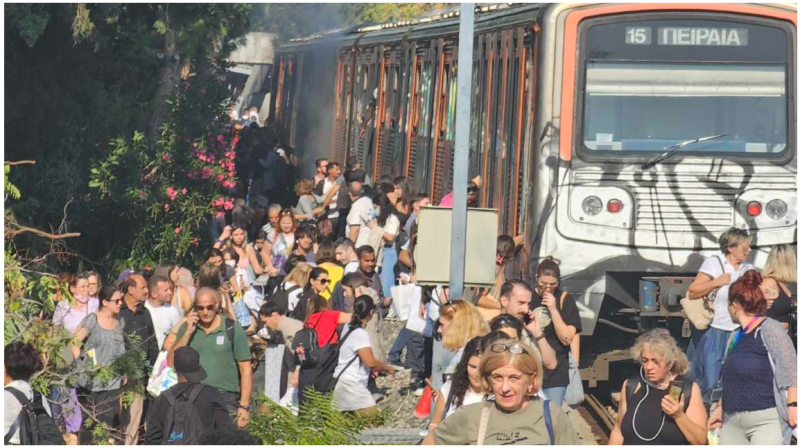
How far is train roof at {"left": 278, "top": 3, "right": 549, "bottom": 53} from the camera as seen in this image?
1339 centimetres

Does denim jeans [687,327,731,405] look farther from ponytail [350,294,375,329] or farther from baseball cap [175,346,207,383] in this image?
baseball cap [175,346,207,383]

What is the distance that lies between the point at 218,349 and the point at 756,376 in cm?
340

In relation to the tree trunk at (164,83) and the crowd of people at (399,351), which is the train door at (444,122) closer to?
the crowd of people at (399,351)

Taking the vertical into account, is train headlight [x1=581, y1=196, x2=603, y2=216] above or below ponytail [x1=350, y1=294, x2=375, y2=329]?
above

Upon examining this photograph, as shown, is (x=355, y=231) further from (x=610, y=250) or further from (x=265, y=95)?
(x=265, y=95)

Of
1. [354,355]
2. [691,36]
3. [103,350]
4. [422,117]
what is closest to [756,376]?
[354,355]

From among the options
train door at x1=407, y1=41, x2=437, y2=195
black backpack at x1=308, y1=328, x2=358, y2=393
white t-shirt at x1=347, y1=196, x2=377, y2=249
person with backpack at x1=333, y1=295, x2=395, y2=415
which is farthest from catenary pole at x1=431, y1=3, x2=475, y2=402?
train door at x1=407, y1=41, x2=437, y2=195

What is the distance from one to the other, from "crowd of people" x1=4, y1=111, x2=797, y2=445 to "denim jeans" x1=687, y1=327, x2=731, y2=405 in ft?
0.04

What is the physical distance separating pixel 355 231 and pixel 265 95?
2414cm

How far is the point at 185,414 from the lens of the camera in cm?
842

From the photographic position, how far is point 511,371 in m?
5.81

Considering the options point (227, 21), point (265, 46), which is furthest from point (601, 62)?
point (265, 46)

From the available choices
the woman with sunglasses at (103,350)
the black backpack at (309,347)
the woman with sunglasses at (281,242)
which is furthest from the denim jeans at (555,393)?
the woman with sunglasses at (281,242)

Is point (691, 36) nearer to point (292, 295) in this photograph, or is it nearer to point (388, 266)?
point (292, 295)
